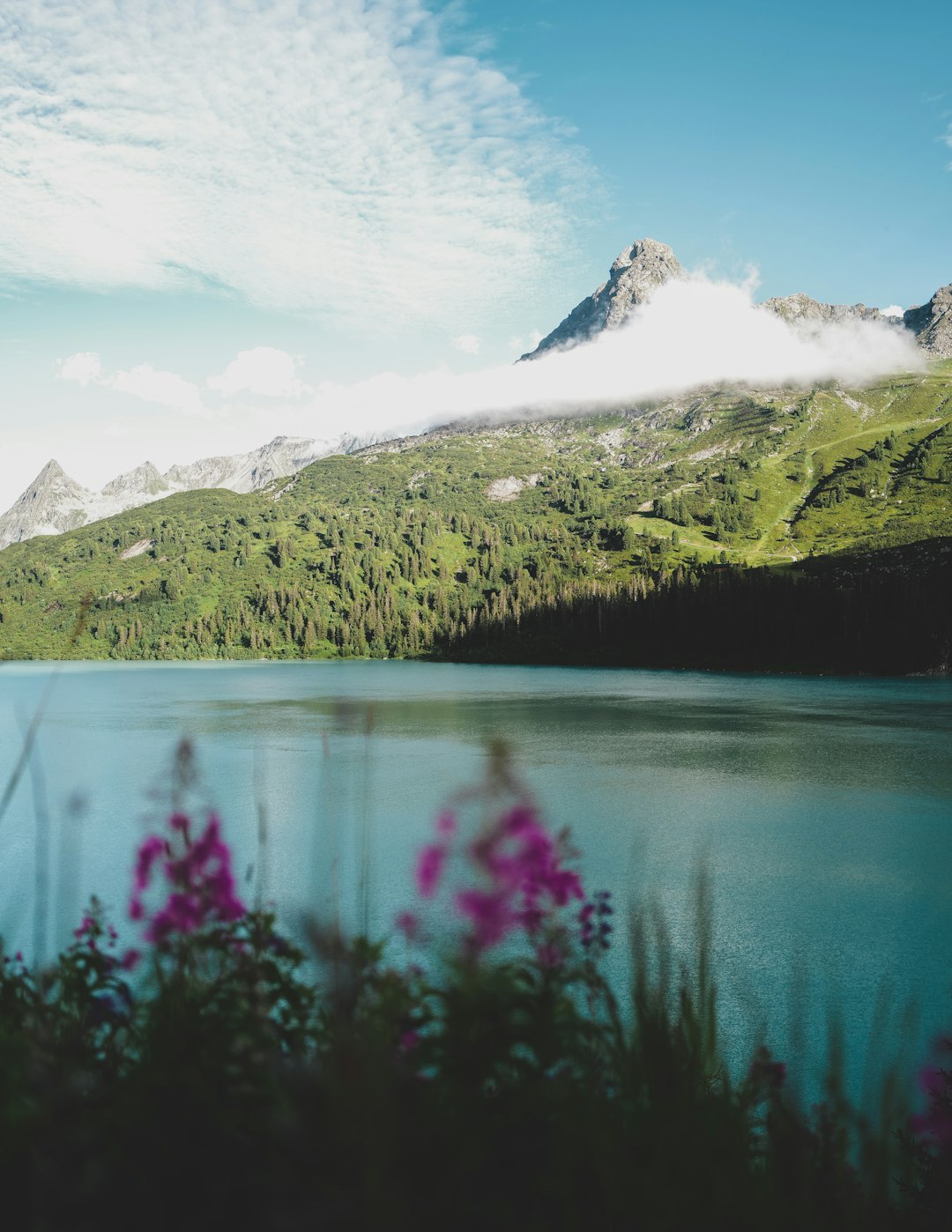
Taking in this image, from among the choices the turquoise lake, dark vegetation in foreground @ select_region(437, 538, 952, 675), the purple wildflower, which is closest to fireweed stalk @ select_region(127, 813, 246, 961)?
the turquoise lake

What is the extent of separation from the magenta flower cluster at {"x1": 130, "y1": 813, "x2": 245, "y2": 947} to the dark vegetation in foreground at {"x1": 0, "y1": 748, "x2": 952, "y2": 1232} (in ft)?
0.04

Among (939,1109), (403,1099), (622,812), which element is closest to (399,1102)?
(403,1099)

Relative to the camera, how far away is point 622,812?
82.2ft

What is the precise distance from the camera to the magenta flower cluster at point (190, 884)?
3652mm

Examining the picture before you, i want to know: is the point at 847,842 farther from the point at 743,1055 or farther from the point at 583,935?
the point at 583,935

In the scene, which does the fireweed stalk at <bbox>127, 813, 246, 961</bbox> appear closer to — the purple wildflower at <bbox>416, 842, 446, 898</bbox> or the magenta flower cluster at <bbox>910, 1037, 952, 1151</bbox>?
the purple wildflower at <bbox>416, 842, 446, 898</bbox>

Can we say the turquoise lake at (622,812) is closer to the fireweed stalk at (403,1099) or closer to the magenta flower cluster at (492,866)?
the magenta flower cluster at (492,866)

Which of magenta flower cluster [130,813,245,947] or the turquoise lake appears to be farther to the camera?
the turquoise lake

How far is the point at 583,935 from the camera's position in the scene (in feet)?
14.2

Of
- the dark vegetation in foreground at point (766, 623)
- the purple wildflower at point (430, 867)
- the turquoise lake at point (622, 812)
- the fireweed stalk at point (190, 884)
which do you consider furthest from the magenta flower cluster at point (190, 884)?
the dark vegetation in foreground at point (766, 623)

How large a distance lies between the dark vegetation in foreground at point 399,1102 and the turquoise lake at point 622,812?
0.50m

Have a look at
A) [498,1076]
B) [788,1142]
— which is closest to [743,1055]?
[788,1142]

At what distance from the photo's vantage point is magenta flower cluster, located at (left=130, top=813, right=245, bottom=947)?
3652 mm

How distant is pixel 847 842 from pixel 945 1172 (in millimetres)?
18571
